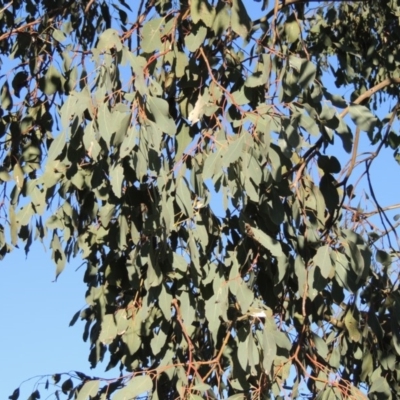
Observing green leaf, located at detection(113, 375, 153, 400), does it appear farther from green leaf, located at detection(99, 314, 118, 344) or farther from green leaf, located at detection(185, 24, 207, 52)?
green leaf, located at detection(185, 24, 207, 52)

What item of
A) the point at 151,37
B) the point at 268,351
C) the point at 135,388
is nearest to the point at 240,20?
the point at 151,37

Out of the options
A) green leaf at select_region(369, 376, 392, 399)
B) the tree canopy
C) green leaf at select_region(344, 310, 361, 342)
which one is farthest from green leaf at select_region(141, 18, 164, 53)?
green leaf at select_region(369, 376, 392, 399)

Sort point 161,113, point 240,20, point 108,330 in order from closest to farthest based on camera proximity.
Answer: point 161,113
point 240,20
point 108,330

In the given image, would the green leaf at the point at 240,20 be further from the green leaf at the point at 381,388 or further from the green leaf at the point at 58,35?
the green leaf at the point at 381,388

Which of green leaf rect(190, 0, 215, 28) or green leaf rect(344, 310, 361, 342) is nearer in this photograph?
green leaf rect(190, 0, 215, 28)

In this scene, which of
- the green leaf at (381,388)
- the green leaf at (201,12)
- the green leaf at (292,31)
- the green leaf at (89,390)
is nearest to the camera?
the green leaf at (89,390)

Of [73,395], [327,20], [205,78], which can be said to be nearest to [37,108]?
[205,78]

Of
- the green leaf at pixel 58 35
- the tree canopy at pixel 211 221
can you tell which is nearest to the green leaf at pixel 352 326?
the tree canopy at pixel 211 221

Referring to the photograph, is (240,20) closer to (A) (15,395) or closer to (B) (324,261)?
(B) (324,261)

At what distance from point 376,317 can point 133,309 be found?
0.71 m

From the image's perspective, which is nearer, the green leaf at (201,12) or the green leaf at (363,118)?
the green leaf at (363,118)

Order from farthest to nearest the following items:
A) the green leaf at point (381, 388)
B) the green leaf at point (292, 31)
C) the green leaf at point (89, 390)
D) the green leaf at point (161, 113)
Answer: the green leaf at point (292, 31) < the green leaf at point (381, 388) < the green leaf at point (89, 390) < the green leaf at point (161, 113)

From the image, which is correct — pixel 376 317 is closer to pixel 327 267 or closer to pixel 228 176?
pixel 327 267

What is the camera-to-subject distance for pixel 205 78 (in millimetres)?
2775
